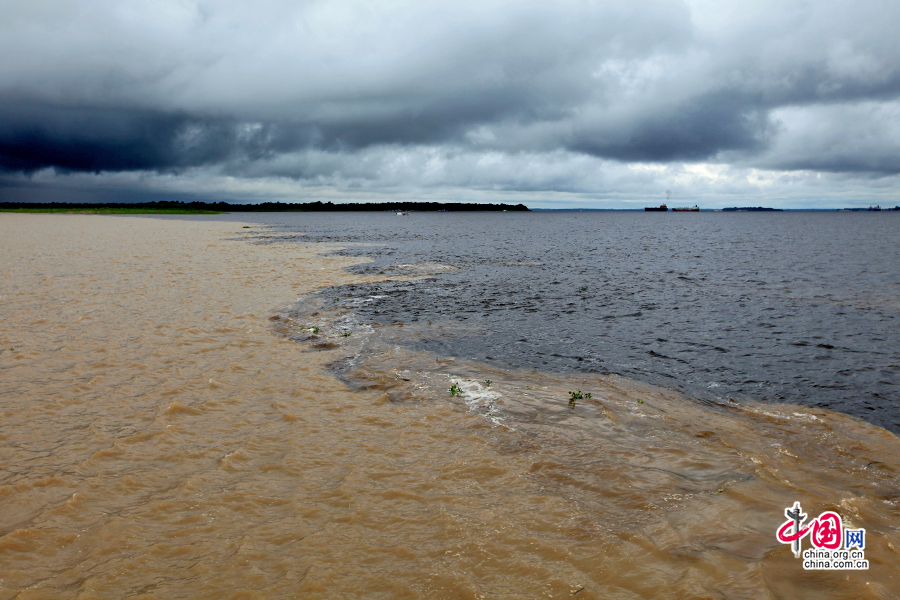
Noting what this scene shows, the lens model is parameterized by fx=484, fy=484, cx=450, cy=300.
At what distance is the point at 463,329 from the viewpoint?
2136cm

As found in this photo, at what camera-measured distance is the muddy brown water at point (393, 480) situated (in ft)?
20.0

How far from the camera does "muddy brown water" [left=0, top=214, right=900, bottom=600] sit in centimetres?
609

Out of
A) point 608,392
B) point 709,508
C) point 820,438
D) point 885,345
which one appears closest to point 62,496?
point 709,508

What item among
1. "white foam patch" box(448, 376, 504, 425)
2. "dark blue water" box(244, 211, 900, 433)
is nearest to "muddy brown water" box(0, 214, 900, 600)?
"white foam patch" box(448, 376, 504, 425)

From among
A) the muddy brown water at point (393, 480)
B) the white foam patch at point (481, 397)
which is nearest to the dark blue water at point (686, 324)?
the muddy brown water at point (393, 480)

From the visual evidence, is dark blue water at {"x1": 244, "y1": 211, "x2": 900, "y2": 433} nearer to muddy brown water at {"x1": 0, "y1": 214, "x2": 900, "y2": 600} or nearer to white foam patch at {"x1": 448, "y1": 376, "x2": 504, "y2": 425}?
muddy brown water at {"x1": 0, "y1": 214, "x2": 900, "y2": 600}

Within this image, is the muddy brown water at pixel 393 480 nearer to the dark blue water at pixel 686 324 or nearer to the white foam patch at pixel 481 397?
the white foam patch at pixel 481 397

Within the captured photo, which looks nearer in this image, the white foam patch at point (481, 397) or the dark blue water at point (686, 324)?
the white foam patch at point (481, 397)

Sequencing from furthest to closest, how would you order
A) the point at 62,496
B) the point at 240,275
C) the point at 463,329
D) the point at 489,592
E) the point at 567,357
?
the point at 240,275, the point at 463,329, the point at 567,357, the point at 62,496, the point at 489,592

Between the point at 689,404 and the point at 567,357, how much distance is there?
16.2 feet

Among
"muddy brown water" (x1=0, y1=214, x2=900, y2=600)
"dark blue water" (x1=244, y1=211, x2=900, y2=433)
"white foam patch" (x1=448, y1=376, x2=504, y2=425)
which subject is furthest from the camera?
"dark blue water" (x1=244, y1=211, x2=900, y2=433)

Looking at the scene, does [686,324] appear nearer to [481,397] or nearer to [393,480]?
[481,397]

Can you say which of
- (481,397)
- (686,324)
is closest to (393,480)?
(481,397)

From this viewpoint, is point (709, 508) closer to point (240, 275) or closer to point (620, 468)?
point (620, 468)
